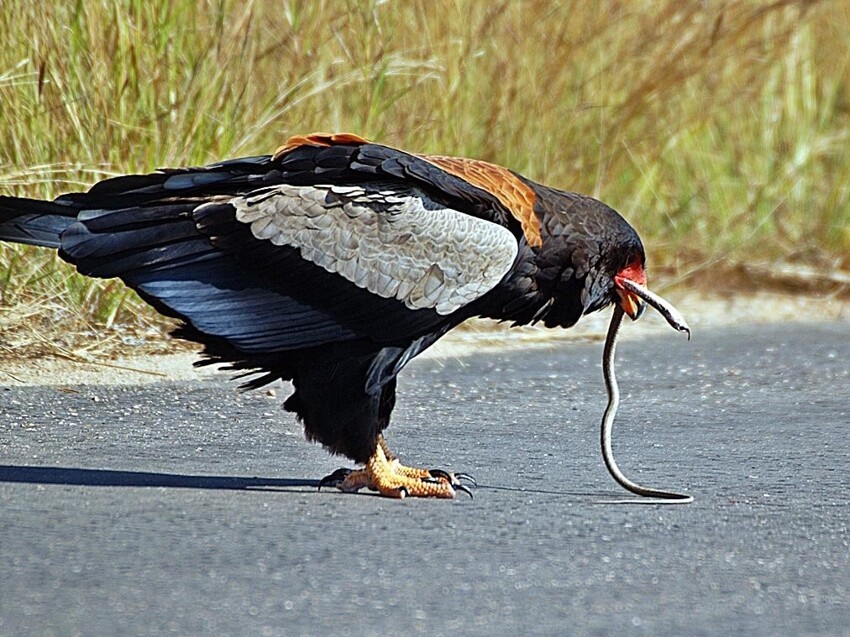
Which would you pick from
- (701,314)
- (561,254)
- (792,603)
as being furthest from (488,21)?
(792,603)

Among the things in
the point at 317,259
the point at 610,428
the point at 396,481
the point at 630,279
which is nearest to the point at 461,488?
the point at 396,481

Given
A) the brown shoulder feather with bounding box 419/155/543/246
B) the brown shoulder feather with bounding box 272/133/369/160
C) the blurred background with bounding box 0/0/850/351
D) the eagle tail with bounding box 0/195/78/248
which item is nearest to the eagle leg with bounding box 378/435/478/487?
the brown shoulder feather with bounding box 419/155/543/246

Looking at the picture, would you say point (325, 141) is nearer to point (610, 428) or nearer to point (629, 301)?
point (629, 301)

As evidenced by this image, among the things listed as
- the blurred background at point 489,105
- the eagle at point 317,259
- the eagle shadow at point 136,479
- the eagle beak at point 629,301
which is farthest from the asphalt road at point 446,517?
the blurred background at point 489,105

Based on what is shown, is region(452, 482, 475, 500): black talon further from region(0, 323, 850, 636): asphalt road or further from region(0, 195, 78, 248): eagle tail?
region(0, 195, 78, 248): eagle tail

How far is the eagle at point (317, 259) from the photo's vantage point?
4.39 metres

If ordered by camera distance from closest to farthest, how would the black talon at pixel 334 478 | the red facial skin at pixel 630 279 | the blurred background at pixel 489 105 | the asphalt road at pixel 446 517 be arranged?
1. the asphalt road at pixel 446 517
2. the black talon at pixel 334 478
3. the red facial skin at pixel 630 279
4. the blurred background at pixel 489 105

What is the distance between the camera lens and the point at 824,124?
956 centimetres

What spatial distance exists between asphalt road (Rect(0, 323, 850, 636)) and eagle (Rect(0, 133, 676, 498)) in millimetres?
283

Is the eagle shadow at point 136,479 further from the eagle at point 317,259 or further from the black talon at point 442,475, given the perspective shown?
the black talon at point 442,475

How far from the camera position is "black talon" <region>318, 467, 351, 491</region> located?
4.49 m

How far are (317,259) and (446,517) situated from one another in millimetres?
791

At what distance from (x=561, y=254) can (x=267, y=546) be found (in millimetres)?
1312

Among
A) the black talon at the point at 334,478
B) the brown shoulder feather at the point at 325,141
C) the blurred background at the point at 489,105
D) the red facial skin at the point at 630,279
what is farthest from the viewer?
the blurred background at the point at 489,105
